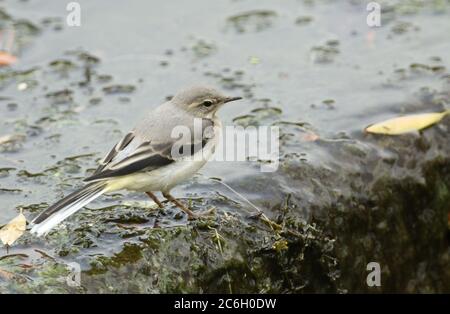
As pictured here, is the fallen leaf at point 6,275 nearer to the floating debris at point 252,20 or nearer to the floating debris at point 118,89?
the floating debris at point 118,89

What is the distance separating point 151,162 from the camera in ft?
22.1

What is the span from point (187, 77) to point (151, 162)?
148 inches

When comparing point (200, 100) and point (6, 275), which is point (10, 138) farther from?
point (6, 275)

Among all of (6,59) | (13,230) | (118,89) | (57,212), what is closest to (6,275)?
(57,212)

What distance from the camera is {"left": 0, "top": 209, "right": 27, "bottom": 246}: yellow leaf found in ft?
22.4

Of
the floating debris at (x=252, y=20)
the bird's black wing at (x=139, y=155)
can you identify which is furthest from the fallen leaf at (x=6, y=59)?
the bird's black wing at (x=139, y=155)

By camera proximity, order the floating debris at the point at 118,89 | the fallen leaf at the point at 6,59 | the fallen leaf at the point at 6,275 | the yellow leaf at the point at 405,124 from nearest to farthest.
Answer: the fallen leaf at the point at 6,275
the yellow leaf at the point at 405,124
the floating debris at the point at 118,89
the fallen leaf at the point at 6,59

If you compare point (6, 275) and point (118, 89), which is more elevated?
point (118, 89)

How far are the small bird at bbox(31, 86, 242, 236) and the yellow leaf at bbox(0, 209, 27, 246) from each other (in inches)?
9.7

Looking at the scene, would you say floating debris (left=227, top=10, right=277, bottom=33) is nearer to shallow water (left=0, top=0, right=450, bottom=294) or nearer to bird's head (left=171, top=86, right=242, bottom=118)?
shallow water (left=0, top=0, right=450, bottom=294)

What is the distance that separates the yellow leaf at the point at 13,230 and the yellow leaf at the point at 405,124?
3668 millimetres

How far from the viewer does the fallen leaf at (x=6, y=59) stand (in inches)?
419

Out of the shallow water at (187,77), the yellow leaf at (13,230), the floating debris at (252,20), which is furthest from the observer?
the floating debris at (252,20)

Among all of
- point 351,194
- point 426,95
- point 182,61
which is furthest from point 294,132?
point 182,61
